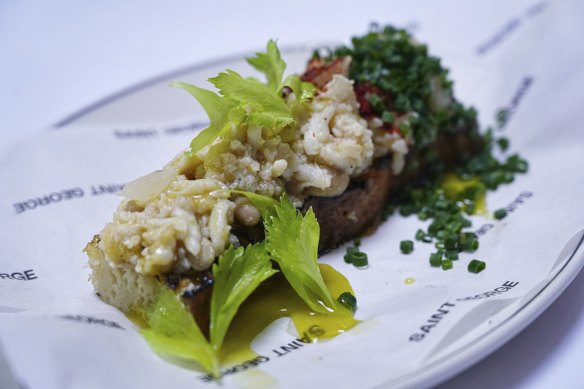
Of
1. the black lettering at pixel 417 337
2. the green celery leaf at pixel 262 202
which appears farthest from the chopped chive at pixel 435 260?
the green celery leaf at pixel 262 202

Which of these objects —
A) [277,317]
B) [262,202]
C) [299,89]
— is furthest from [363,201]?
[277,317]

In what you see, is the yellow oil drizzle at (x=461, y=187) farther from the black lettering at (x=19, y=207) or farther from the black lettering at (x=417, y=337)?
the black lettering at (x=19, y=207)

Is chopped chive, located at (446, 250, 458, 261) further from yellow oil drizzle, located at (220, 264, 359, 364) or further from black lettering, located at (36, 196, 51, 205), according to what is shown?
black lettering, located at (36, 196, 51, 205)

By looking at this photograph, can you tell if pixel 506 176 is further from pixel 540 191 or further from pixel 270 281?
pixel 270 281

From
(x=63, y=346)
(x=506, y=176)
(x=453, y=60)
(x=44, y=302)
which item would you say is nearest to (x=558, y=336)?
(x=506, y=176)

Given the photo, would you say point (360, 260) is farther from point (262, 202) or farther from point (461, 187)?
point (461, 187)

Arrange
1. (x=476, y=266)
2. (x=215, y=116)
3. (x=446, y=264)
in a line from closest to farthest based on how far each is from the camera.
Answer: (x=215, y=116)
(x=476, y=266)
(x=446, y=264)
